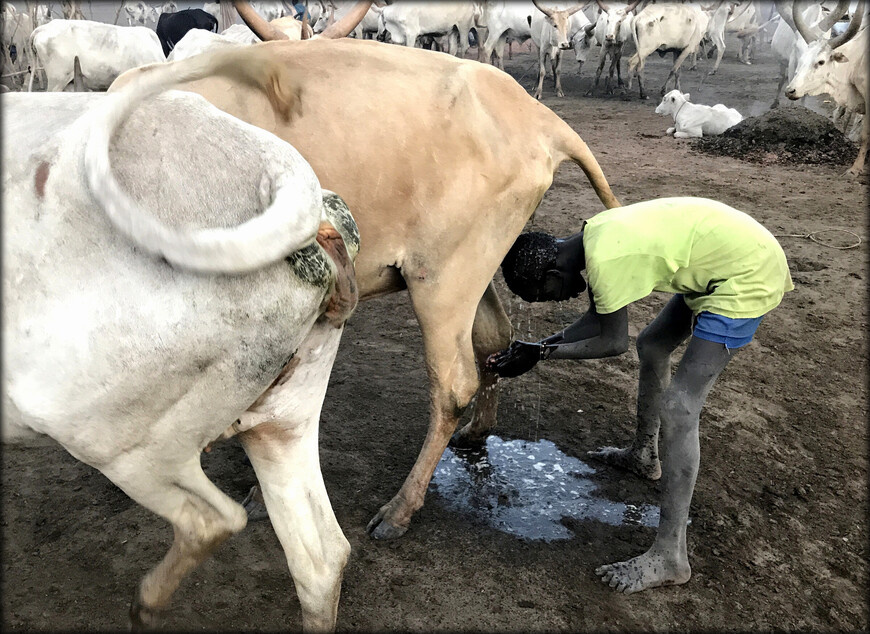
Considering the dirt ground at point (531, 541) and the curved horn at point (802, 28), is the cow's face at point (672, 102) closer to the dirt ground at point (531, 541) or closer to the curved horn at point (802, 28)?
the curved horn at point (802, 28)

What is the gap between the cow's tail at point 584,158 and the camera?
2988 mm

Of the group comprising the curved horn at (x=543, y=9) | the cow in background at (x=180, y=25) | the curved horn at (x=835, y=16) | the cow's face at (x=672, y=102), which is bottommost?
the cow's face at (x=672, y=102)

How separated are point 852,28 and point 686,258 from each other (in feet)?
26.2

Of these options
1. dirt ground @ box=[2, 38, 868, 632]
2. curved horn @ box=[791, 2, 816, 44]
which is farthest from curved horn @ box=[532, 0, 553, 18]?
dirt ground @ box=[2, 38, 868, 632]

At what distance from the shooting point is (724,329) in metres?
2.63

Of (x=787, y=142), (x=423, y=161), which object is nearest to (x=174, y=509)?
(x=423, y=161)

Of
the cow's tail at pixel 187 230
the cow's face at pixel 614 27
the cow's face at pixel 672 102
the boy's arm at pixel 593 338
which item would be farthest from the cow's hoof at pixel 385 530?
the cow's face at pixel 614 27

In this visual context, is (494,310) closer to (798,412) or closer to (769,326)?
(798,412)

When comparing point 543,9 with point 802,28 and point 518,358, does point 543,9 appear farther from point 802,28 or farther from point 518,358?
point 518,358

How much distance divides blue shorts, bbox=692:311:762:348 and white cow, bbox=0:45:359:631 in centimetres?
148

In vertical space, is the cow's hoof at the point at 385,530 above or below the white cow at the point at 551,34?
above

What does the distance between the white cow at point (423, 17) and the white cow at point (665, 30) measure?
12.3 feet

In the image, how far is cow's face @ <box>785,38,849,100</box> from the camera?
927 cm

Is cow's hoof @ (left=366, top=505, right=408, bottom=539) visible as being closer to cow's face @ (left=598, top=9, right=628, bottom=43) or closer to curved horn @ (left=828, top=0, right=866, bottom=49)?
curved horn @ (left=828, top=0, right=866, bottom=49)
